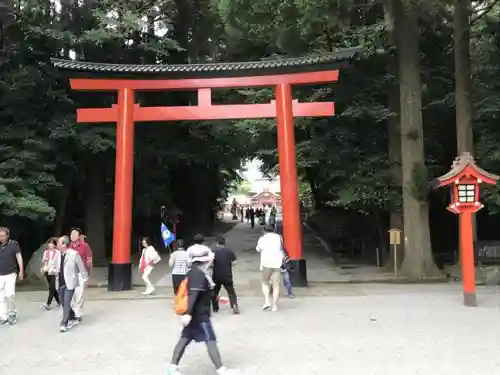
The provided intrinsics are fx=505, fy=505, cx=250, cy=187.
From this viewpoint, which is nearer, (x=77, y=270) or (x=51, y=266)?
(x=77, y=270)

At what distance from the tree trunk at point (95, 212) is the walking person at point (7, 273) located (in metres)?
10.9

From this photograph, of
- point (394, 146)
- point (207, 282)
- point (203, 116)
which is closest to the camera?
point (207, 282)

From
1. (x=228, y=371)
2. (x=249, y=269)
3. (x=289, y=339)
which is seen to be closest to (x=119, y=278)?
(x=249, y=269)

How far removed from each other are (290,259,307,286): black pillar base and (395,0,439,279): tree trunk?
3262 millimetres

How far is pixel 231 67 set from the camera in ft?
44.8

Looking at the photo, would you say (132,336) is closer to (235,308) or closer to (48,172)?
(235,308)

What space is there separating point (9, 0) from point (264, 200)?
57678mm

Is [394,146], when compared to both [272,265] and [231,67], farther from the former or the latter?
[272,265]

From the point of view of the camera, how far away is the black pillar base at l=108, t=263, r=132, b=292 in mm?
12984

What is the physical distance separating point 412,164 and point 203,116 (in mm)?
6111

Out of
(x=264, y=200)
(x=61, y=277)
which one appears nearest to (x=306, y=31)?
(x=61, y=277)

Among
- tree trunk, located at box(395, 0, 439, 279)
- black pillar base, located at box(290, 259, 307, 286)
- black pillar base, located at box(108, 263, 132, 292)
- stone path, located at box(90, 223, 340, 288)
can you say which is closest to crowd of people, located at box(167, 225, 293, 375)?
black pillar base, located at box(290, 259, 307, 286)

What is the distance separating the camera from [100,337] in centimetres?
814

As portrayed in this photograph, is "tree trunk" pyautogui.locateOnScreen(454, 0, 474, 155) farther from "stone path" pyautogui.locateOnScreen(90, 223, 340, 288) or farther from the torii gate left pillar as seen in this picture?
"stone path" pyautogui.locateOnScreen(90, 223, 340, 288)
